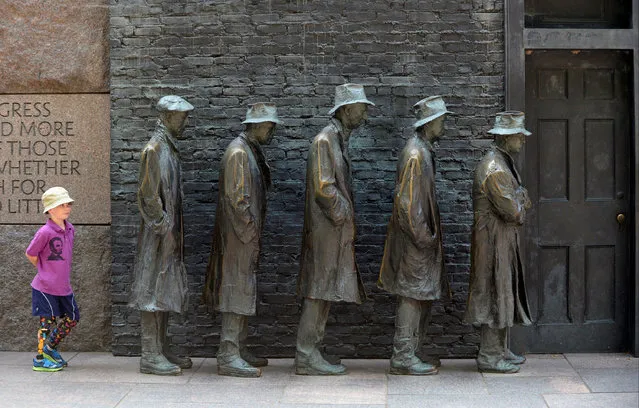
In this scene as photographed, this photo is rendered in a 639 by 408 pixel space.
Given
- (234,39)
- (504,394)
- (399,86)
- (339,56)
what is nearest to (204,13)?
(234,39)

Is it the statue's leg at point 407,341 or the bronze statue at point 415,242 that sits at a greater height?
the bronze statue at point 415,242

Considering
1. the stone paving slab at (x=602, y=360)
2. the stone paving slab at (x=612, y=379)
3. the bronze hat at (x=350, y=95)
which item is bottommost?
the stone paving slab at (x=612, y=379)

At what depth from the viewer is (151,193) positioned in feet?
25.8

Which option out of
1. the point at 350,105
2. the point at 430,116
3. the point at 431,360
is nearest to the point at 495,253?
the point at 431,360

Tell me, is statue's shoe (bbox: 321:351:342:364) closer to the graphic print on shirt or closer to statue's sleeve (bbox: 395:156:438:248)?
statue's sleeve (bbox: 395:156:438:248)

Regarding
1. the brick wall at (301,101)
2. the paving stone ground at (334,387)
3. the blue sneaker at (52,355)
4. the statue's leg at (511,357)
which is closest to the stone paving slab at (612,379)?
the paving stone ground at (334,387)

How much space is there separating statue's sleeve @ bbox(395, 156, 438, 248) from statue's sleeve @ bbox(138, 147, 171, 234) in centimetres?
186

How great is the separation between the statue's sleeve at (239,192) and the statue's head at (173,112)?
0.56m

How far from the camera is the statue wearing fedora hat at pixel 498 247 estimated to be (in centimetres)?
808

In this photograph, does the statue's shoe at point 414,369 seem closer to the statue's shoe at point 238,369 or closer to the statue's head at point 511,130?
the statue's shoe at point 238,369

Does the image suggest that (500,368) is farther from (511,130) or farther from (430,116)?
(430,116)

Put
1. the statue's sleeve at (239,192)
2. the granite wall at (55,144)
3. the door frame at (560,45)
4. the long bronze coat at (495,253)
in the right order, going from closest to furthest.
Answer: the statue's sleeve at (239,192)
the long bronze coat at (495,253)
the door frame at (560,45)
the granite wall at (55,144)

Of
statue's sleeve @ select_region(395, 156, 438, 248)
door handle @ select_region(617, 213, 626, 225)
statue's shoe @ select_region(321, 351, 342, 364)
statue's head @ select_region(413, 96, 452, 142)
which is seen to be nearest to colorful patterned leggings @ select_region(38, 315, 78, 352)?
statue's shoe @ select_region(321, 351, 342, 364)

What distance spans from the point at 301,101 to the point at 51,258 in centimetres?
251
